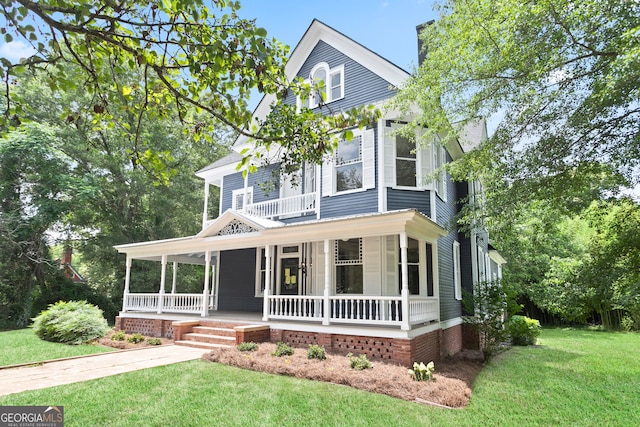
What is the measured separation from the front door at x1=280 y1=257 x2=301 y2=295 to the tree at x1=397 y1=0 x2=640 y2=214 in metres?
6.11

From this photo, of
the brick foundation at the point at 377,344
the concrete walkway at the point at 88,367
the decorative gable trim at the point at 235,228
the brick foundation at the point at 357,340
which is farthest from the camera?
the decorative gable trim at the point at 235,228

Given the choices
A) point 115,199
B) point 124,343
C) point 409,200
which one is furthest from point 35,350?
point 115,199

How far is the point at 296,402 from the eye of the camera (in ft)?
19.4

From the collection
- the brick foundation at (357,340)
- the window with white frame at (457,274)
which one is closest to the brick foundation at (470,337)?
the brick foundation at (357,340)

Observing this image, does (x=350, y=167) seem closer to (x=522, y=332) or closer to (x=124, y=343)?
(x=124, y=343)

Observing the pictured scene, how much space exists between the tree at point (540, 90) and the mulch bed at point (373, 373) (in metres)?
3.85

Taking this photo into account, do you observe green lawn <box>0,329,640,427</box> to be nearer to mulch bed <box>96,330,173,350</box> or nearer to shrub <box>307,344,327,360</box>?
shrub <box>307,344,327,360</box>

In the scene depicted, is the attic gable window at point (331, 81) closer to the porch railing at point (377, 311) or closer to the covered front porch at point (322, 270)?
the covered front porch at point (322, 270)

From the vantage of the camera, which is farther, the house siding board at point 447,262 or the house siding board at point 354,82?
the house siding board at point 354,82

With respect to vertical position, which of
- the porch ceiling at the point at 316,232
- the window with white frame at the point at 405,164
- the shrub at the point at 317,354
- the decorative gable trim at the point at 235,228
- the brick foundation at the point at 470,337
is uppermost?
the window with white frame at the point at 405,164

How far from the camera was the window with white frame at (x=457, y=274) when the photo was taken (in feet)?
42.6

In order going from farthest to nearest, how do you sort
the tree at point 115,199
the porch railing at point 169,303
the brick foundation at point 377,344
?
1. the tree at point 115,199
2. the porch railing at point 169,303
3. the brick foundation at point 377,344

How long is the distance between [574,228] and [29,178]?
31701 mm

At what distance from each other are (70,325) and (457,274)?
12.2m
